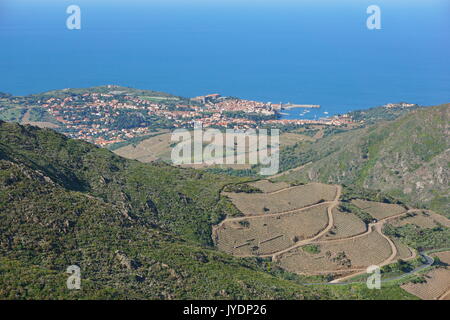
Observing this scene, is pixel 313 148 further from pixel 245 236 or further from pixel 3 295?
pixel 3 295

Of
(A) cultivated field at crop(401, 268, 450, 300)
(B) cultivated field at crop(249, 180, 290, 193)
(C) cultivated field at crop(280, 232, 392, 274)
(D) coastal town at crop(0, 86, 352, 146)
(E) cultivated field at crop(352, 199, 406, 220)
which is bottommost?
(A) cultivated field at crop(401, 268, 450, 300)

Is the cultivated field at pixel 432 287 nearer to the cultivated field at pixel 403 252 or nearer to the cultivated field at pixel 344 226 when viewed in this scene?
the cultivated field at pixel 403 252

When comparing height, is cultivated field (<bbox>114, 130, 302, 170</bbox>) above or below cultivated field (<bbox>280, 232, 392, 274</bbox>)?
above

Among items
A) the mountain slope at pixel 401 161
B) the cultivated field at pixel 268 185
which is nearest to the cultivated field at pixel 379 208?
the cultivated field at pixel 268 185

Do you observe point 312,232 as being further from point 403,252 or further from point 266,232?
point 403,252

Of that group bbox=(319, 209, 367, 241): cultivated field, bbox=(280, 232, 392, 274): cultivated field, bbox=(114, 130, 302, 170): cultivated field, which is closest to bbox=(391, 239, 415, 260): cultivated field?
bbox=(280, 232, 392, 274): cultivated field

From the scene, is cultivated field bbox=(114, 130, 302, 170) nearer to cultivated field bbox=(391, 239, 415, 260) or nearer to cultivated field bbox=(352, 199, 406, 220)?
cultivated field bbox=(352, 199, 406, 220)
